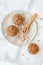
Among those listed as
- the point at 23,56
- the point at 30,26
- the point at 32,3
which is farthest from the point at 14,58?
the point at 32,3

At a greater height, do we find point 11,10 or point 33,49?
point 11,10

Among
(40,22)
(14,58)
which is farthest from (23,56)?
(40,22)

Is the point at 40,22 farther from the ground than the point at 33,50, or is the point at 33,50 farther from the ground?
the point at 40,22

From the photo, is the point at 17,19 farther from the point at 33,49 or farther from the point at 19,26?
the point at 33,49

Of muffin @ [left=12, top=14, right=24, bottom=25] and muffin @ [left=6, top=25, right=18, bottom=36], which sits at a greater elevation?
muffin @ [left=12, top=14, right=24, bottom=25]

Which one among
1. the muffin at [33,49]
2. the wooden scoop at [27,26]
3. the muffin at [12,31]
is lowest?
the muffin at [33,49]

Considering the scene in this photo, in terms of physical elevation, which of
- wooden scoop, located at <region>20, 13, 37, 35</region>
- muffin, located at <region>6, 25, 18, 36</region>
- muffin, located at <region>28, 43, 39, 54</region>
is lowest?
muffin, located at <region>28, 43, 39, 54</region>

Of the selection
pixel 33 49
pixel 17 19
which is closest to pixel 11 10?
pixel 17 19

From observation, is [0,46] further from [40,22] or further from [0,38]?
[40,22]

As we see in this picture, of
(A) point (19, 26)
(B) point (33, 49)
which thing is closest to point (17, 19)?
(A) point (19, 26)

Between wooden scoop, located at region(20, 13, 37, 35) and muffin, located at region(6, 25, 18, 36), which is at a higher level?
wooden scoop, located at region(20, 13, 37, 35)
